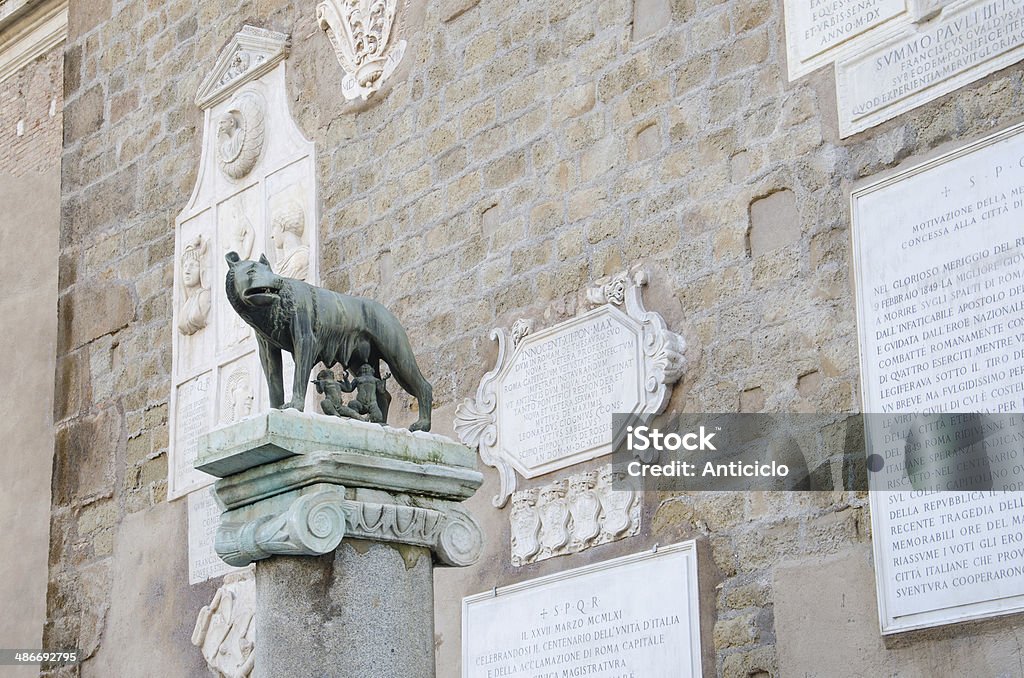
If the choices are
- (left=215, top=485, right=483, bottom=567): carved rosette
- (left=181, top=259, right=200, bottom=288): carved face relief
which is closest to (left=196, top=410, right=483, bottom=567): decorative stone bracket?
(left=215, top=485, right=483, bottom=567): carved rosette

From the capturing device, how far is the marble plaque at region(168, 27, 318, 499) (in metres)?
8.34

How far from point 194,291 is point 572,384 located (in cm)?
300

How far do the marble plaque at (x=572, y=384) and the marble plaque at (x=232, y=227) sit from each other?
1.60 metres

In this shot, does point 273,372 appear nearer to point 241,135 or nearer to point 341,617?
point 341,617

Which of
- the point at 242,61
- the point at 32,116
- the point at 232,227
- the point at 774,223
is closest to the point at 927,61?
the point at 774,223

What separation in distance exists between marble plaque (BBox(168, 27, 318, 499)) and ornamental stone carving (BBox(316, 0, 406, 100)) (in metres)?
0.43

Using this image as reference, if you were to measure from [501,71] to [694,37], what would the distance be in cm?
114

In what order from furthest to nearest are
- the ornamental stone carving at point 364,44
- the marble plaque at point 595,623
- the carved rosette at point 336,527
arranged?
1. the ornamental stone carving at point 364,44
2. the marble plaque at point 595,623
3. the carved rosette at point 336,527

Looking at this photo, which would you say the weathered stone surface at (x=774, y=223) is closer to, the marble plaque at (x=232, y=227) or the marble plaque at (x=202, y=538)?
the marble plaque at (x=232, y=227)

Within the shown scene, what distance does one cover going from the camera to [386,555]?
171 inches

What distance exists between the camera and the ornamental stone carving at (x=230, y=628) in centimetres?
784

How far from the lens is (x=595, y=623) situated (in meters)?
6.21

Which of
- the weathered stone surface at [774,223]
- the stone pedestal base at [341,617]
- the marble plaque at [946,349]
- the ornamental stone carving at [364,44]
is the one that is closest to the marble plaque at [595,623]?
the marble plaque at [946,349]

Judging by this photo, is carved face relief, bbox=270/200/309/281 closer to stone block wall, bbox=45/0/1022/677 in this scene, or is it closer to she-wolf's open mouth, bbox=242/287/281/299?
stone block wall, bbox=45/0/1022/677
